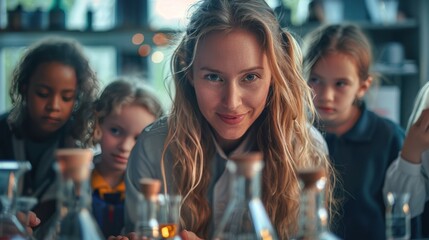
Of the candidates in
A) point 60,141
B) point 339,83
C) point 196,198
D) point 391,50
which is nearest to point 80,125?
point 60,141

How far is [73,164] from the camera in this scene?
0.95m

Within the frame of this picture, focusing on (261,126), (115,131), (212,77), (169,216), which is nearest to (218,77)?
(212,77)

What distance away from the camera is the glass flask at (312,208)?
39.0 inches

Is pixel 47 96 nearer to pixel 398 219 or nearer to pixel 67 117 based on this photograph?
pixel 67 117

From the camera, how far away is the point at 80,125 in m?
Answer: 2.30

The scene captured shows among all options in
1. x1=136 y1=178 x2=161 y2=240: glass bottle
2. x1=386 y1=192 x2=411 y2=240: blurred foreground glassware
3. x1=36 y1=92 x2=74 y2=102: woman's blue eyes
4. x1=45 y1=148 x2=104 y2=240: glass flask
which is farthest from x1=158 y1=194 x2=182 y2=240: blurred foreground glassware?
x1=36 y1=92 x2=74 y2=102: woman's blue eyes

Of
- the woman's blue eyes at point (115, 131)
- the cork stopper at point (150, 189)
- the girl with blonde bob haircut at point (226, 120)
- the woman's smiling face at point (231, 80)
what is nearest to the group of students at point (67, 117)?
the woman's blue eyes at point (115, 131)

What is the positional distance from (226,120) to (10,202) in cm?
67

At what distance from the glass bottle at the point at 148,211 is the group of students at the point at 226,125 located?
0.25 m

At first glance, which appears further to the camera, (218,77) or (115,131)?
(115,131)

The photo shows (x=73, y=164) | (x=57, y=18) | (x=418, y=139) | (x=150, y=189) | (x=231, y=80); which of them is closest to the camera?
(x=73, y=164)

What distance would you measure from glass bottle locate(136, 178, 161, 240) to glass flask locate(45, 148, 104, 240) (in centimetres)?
8

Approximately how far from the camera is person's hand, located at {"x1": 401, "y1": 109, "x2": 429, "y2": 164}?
6.40 feet

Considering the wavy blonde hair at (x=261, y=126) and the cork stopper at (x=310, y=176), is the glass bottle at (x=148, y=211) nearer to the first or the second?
the cork stopper at (x=310, y=176)
